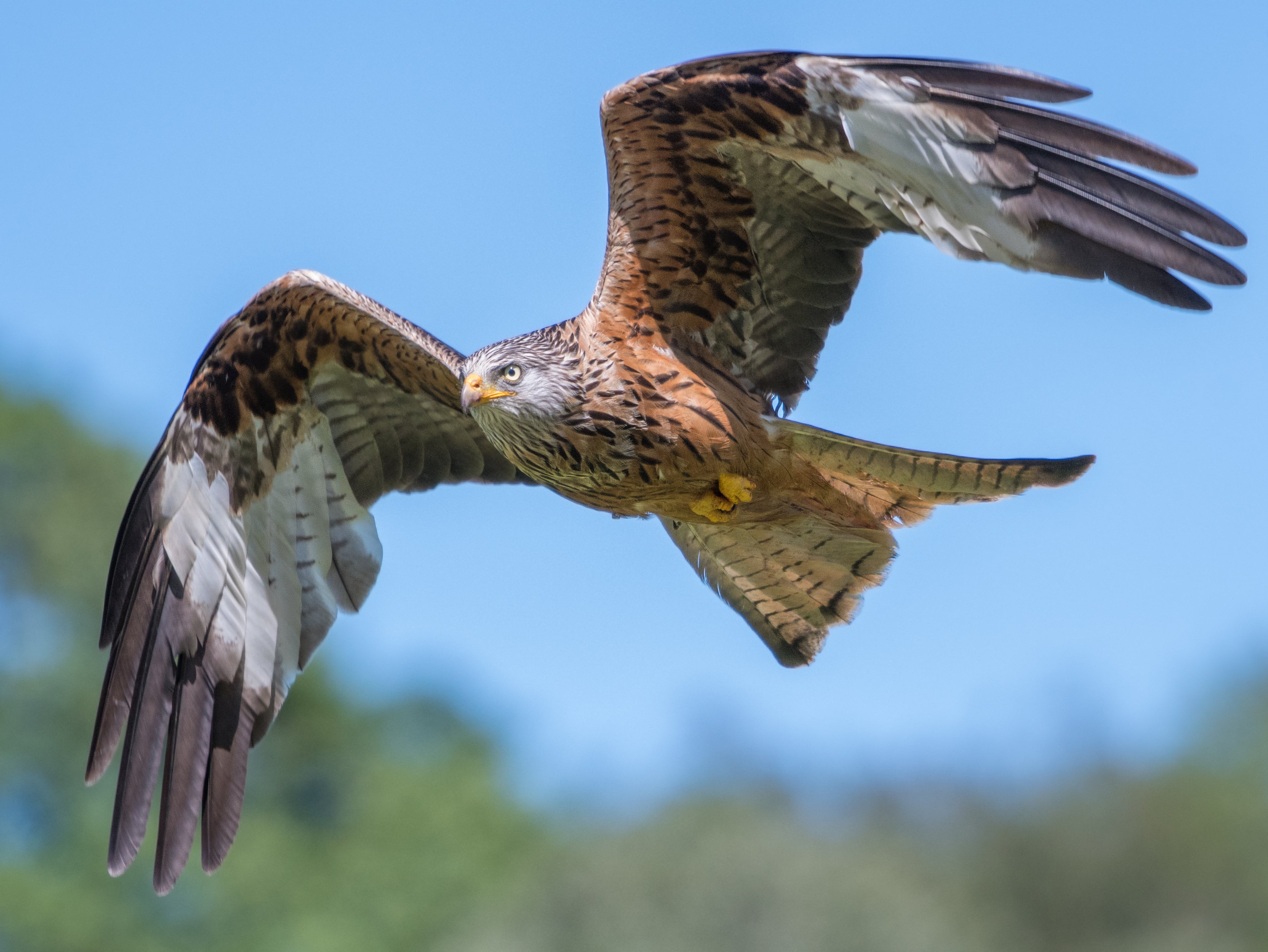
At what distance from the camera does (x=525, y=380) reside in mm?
6879

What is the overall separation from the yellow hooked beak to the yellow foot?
1085mm

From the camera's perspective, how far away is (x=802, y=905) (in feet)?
105

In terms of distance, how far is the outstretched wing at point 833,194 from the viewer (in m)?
5.54

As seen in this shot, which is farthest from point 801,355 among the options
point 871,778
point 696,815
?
point 871,778

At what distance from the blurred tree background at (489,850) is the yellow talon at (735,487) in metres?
24.5

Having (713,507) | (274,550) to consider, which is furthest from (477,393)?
(274,550)

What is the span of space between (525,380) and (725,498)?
3.69 feet

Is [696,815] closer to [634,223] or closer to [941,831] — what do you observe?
[941,831]

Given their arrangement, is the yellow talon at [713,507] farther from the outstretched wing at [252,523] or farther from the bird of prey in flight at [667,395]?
the outstretched wing at [252,523]

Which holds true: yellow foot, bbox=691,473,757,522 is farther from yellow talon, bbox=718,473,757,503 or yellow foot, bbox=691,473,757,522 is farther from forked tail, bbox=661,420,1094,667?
forked tail, bbox=661,420,1094,667

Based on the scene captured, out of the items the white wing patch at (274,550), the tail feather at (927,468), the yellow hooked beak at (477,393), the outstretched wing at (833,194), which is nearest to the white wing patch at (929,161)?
the outstretched wing at (833,194)

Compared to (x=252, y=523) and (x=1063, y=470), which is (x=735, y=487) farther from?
(x=252, y=523)

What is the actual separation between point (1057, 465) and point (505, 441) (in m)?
2.41

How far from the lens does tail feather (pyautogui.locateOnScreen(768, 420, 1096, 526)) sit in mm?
6836
